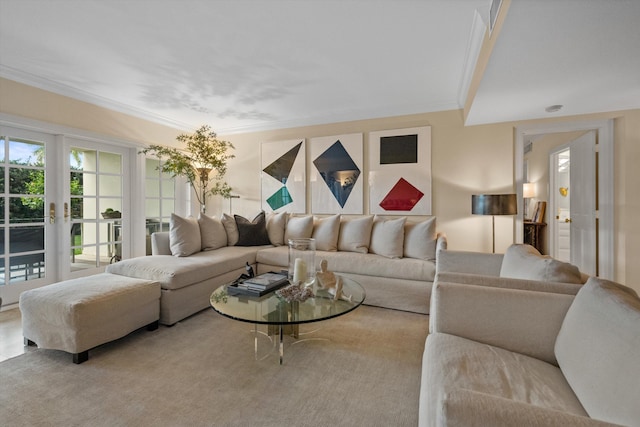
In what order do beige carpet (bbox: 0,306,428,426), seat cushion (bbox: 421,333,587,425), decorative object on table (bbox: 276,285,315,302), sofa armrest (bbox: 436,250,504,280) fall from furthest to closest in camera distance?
sofa armrest (bbox: 436,250,504,280) → decorative object on table (bbox: 276,285,315,302) → beige carpet (bbox: 0,306,428,426) → seat cushion (bbox: 421,333,587,425)

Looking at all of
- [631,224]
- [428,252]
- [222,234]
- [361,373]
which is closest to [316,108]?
[222,234]

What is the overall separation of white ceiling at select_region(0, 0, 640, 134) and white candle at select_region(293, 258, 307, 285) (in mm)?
1815

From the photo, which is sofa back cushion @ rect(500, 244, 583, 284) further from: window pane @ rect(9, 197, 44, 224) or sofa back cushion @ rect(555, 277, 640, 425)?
window pane @ rect(9, 197, 44, 224)

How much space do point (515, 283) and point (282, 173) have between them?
3849 mm

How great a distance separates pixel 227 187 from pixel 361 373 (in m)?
4.18

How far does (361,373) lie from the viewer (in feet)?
6.20

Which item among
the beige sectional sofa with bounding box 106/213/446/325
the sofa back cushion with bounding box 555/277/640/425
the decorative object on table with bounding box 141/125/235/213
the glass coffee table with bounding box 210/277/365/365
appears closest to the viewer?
the sofa back cushion with bounding box 555/277/640/425

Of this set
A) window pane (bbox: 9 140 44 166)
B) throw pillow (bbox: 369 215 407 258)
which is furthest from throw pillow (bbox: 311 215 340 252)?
window pane (bbox: 9 140 44 166)

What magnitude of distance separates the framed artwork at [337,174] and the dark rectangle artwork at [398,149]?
33cm

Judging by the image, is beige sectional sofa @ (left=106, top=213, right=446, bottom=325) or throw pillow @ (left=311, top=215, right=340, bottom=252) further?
throw pillow @ (left=311, top=215, right=340, bottom=252)

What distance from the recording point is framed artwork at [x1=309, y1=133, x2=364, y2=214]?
4371 millimetres

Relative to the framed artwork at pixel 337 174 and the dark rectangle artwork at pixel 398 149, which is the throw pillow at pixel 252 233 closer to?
the framed artwork at pixel 337 174

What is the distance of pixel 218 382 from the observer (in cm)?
180

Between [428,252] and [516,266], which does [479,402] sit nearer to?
[516,266]
